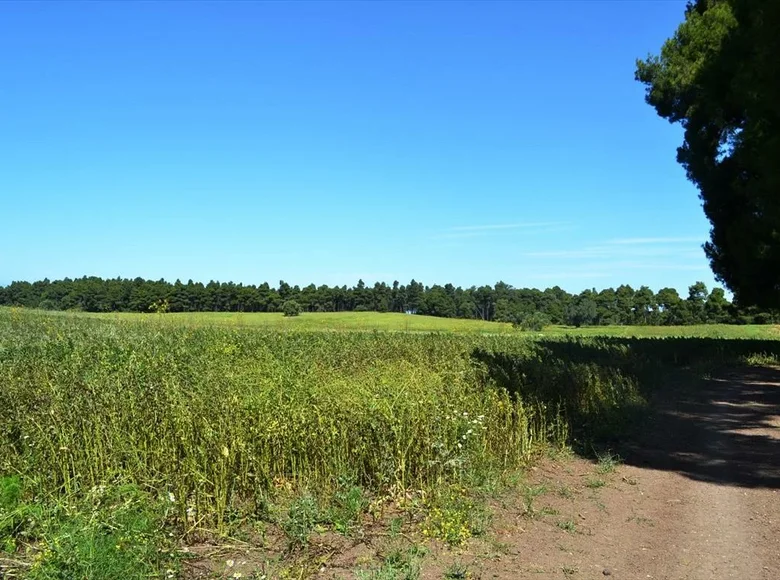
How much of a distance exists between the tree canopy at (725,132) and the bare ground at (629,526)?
677 centimetres

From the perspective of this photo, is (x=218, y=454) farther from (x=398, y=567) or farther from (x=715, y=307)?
(x=715, y=307)

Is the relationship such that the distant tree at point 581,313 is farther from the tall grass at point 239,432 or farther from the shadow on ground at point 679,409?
the tall grass at point 239,432

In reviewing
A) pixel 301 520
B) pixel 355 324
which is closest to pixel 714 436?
pixel 301 520

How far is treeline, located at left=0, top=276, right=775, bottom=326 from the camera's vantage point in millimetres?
46594

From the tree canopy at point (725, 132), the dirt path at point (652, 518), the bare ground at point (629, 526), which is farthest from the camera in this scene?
the tree canopy at point (725, 132)

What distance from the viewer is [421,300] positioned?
7806cm

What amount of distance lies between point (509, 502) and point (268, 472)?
2.33m

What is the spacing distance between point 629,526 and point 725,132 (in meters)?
17.4

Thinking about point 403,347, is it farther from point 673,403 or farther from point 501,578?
point 501,578

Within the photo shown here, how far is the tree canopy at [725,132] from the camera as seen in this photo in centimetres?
1355

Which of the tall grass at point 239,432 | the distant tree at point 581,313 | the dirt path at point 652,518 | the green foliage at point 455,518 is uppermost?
the distant tree at point 581,313

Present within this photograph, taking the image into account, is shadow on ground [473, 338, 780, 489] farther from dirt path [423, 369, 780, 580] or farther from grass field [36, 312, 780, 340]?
grass field [36, 312, 780, 340]

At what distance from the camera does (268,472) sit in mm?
5434

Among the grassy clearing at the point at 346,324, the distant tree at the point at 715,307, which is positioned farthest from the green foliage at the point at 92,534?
the distant tree at the point at 715,307
